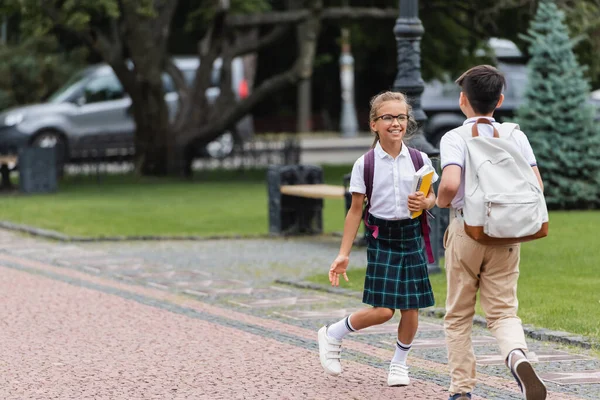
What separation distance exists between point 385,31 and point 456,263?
1792 centimetres

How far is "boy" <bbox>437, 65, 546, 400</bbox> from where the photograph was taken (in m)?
5.38

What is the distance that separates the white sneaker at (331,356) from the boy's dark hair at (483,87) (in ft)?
5.11

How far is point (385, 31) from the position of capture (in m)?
23.2

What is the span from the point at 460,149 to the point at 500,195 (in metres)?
0.28

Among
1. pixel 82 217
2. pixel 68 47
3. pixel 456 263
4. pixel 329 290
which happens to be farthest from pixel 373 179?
pixel 68 47

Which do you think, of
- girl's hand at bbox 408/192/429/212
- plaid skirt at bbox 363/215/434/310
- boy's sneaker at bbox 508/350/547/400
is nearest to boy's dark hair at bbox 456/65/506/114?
girl's hand at bbox 408/192/429/212

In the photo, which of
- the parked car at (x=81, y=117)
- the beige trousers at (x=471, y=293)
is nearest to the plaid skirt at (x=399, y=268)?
the beige trousers at (x=471, y=293)

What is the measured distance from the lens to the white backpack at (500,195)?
17.2 ft

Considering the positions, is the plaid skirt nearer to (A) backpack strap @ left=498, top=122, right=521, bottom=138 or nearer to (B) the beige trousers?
(B) the beige trousers

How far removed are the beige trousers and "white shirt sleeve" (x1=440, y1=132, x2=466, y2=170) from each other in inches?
11.7

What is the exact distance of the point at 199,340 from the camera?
299 inches

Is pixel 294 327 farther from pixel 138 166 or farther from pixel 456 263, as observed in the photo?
pixel 138 166

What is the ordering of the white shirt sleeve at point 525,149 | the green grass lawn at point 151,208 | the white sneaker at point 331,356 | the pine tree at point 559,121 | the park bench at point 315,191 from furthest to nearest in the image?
the pine tree at point 559,121
the green grass lawn at point 151,208
the park bench at point 315,191
the white sneaker at point 331,356
the white shirt sleeve at point 525,149

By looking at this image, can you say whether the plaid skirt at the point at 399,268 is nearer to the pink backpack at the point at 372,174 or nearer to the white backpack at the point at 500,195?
the pink backpack at the point at 372,174
